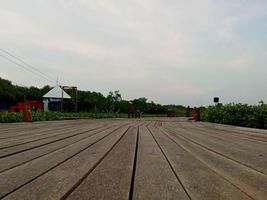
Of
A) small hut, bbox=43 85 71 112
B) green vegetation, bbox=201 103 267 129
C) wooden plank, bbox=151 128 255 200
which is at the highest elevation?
small hut, bbox=43 85 71 112

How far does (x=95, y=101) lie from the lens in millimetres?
48312

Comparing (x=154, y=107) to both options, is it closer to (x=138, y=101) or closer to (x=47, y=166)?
(x=138, y=101)

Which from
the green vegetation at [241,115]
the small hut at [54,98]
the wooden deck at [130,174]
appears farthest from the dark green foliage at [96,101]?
the wooden deck at [130,174]

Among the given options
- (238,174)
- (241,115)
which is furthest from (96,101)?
(238,174)

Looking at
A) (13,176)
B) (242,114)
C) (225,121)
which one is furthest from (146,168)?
(225,121)

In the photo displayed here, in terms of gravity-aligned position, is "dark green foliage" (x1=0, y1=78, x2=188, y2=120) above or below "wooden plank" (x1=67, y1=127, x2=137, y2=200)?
above

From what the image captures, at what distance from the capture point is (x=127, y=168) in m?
3.26

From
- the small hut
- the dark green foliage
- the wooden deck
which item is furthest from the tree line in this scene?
the wooden deck

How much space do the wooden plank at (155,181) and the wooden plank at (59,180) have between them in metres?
0.38

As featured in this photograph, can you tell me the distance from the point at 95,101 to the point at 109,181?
150 ft

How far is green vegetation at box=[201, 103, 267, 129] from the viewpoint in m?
13.3

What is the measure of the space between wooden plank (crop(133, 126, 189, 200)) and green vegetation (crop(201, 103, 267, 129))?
1006 centimetres

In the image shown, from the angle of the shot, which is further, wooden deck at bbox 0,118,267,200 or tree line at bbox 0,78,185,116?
tree line at bbox 0,78,185,116

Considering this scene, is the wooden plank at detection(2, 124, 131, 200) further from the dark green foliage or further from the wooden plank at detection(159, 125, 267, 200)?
the dark green foliage
